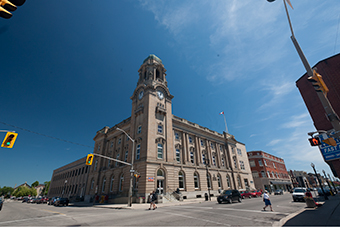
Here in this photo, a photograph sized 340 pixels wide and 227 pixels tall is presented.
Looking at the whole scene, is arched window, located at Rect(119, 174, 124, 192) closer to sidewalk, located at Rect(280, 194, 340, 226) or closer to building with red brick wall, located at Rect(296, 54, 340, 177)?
sidewalk, located at Rect(280, 194, 340, 226)

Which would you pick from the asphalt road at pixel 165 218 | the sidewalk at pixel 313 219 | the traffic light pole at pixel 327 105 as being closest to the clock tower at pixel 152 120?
the asphalt road at pixel 165 218

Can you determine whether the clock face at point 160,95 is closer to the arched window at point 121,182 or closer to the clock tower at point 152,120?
the clock tower at point 152,120

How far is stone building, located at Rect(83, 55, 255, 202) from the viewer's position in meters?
26.6

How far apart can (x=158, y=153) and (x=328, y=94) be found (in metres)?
30.1

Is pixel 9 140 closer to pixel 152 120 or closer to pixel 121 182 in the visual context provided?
pixel 152 120

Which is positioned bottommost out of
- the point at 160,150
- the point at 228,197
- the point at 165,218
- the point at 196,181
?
the point at 165,218

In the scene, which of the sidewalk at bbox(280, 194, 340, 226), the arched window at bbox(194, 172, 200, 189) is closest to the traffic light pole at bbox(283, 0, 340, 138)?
the sidewalk at bbox(280, 194, 340, 226)

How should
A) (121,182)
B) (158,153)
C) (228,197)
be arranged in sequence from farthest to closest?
(121,182) → (158,153) → (228,197)

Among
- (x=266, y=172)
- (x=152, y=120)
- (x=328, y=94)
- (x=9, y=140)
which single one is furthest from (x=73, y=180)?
(x=328, y=94)

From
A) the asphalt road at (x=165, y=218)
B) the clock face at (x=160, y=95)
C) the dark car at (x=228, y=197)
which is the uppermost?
the clock face at (x=160, y=95)

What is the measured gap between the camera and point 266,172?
56.1 m

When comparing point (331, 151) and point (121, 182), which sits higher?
point (331, 151)

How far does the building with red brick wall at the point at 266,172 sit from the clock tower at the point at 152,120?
4528cm

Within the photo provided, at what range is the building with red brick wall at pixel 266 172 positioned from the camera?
54938 millimetres
